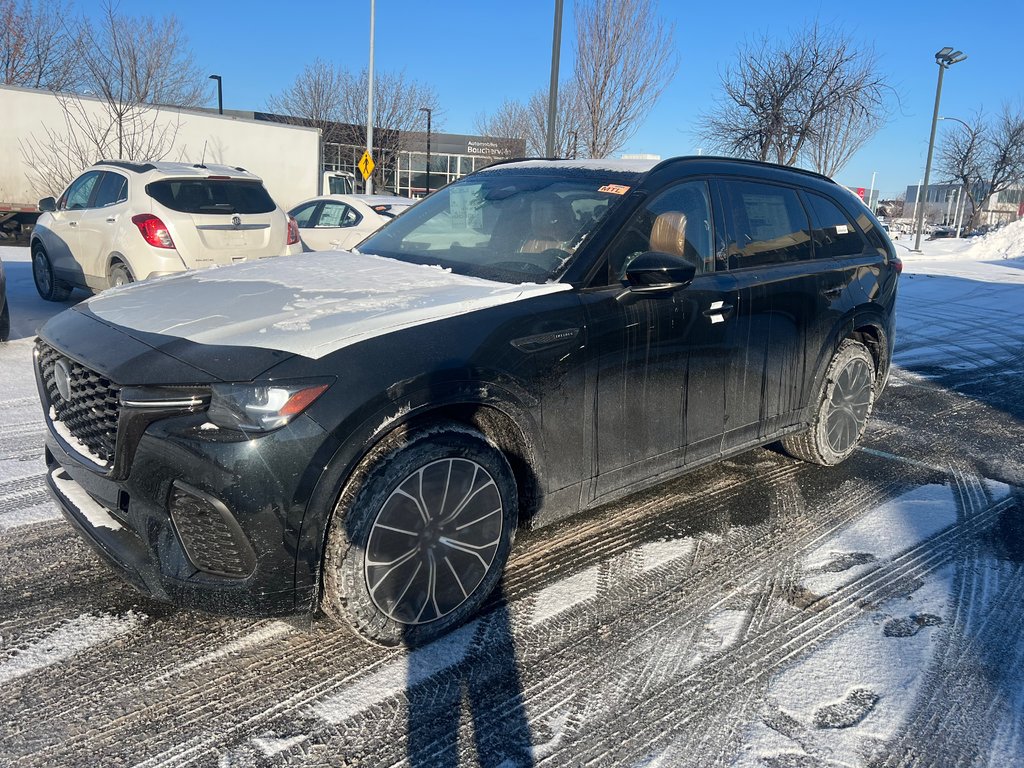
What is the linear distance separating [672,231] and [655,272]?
552 millimetres

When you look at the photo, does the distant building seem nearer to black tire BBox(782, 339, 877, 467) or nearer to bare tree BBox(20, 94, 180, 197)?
bare tree BBox(20, 94, 180, 197)

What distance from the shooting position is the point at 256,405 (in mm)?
2467

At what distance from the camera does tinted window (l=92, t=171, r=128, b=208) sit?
8.71 meters

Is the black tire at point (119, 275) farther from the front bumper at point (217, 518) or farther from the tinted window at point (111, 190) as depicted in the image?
the front bumper at point (217, 518)

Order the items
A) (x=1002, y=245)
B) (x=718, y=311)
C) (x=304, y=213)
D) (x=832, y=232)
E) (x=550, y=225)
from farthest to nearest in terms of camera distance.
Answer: (x=1002, y=245), (x=304, y=213), (x=832, y=232), (x=718, y=311), (x=550, y=225)

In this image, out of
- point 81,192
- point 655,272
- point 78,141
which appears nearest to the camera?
point 655,272

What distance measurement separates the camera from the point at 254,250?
870 centimetres

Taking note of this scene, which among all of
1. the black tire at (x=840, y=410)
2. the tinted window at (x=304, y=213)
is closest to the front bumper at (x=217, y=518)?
the black tire at (x=840, y=410)

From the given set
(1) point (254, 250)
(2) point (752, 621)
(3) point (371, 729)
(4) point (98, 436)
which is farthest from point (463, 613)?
(1) point (254, 250)

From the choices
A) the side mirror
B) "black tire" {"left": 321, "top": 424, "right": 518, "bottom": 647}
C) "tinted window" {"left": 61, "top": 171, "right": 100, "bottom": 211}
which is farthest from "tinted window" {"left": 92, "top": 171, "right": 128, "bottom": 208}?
"black tire" {"left": 321, "top": 424, "right": 518, "bottom": 647}

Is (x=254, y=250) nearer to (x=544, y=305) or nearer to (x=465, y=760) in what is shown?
(x=544, y=305)

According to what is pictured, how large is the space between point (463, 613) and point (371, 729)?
2.17 feet

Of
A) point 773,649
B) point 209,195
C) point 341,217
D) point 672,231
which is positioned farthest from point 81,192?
point 773,649

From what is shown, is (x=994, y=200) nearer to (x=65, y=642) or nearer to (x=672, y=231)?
(x=672, y=231)
